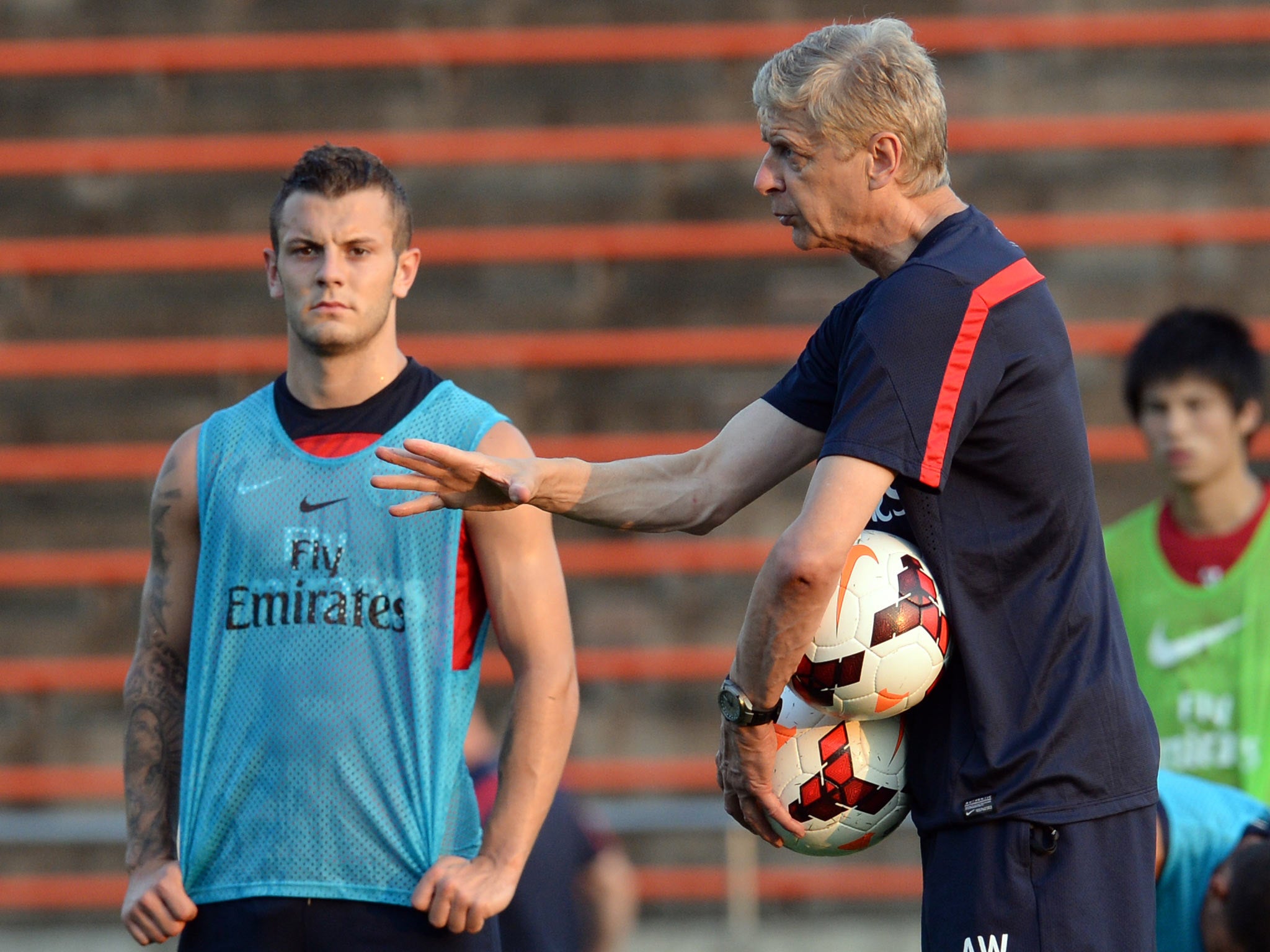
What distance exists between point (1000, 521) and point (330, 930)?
5.14 ft

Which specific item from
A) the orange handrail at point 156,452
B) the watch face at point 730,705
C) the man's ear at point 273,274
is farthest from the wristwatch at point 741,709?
the orange handrail at point 156,452

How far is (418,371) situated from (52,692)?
5.95 meters

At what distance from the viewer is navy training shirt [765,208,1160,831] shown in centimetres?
277

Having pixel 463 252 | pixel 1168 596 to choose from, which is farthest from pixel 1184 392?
pixel 463 252

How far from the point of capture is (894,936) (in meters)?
7.88

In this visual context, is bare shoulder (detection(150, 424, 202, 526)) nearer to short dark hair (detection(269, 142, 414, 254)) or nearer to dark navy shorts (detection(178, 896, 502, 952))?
short dark hair (detection(269, 142, 414, 254))

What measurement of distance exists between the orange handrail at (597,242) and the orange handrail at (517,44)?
3.29ft

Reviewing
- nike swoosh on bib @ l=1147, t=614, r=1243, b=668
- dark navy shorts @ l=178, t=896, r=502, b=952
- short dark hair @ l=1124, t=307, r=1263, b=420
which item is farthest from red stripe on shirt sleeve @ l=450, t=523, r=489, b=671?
short dark hair @ l=1124, t=307, r=1263, b=420

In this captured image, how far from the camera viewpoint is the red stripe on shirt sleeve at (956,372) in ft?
9.04

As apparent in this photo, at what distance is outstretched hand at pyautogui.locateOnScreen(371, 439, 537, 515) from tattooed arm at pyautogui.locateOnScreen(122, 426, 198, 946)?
0.62 m

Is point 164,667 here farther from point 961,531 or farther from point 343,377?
point 961,531

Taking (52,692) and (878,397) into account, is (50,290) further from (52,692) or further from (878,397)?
(878,397)

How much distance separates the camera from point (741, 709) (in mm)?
2953

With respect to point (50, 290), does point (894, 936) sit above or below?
below
